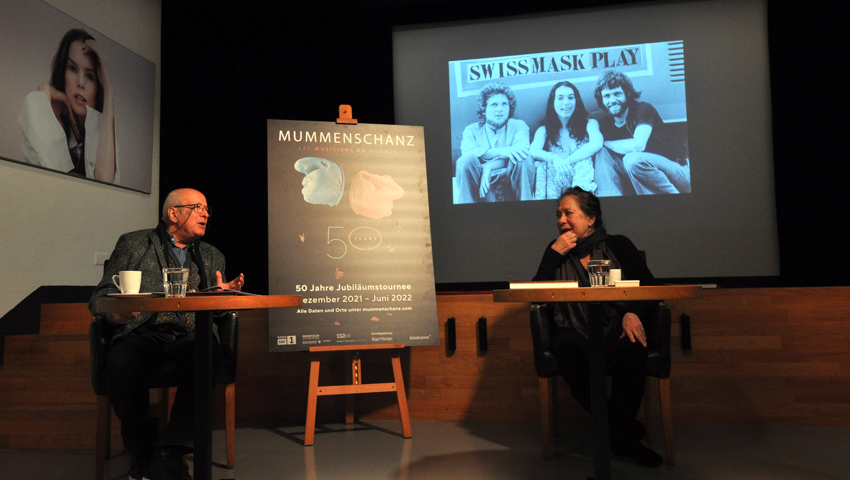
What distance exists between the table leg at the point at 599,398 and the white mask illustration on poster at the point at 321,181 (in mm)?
1482

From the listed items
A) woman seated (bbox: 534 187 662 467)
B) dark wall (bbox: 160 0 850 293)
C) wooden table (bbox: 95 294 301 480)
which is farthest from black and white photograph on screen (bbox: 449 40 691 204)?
wooden table (bbox: 95 294 301 480)

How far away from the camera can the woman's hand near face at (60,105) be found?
Result: 3703 millimetres

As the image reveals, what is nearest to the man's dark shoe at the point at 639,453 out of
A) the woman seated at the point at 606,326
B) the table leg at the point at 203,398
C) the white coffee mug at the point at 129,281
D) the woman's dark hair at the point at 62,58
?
the woman seated at the point at 606,326

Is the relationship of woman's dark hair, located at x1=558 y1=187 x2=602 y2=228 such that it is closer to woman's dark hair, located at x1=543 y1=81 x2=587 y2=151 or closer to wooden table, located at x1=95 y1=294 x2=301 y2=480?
wooden table, located at x1=95 y1=294 x2=301 y2=480

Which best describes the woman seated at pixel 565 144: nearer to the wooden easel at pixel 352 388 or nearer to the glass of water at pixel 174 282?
the wooden easel at pixel 352 388

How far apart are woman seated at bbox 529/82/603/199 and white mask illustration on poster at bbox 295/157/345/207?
2151 millimetres

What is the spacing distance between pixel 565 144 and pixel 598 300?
311 cm

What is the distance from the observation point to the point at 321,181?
284cm

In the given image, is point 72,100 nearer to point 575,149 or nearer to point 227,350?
point 227,350

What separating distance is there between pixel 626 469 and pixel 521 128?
9.88ft

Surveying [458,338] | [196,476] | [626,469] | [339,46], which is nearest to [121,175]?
[339,46]

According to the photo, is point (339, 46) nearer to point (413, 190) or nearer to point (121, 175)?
point (121, 175)

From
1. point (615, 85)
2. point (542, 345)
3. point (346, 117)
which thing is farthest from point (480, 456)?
point (615, 85)

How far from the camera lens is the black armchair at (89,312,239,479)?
2098 millimetres
